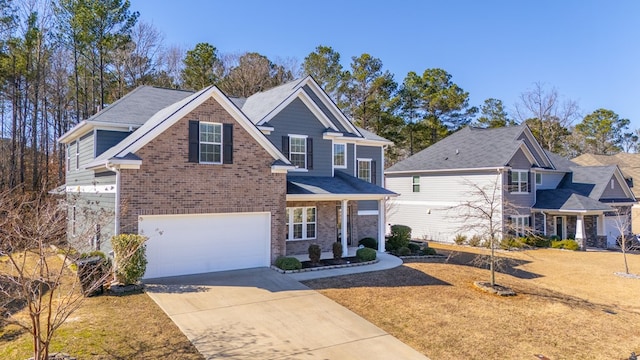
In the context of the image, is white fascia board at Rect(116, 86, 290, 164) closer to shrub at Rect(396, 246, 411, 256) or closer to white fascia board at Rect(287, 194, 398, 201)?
white fascia board at Rect(287, 194, 398, 201)

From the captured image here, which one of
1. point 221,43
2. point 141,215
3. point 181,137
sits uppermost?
point 221,43

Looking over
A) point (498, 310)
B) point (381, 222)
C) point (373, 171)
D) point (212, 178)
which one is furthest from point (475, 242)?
point (212, 178)

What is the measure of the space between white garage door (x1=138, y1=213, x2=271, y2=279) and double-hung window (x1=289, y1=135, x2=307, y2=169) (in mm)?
4530

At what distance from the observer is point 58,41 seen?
27969 mm

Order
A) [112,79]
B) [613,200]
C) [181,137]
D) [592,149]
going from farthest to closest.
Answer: [592,149], [112,79], [613,200], [181,137]

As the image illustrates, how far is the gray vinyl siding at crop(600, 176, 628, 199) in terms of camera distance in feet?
96.3

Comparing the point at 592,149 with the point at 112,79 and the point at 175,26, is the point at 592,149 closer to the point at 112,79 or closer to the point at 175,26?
the point at 175,26

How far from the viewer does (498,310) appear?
1143 cm

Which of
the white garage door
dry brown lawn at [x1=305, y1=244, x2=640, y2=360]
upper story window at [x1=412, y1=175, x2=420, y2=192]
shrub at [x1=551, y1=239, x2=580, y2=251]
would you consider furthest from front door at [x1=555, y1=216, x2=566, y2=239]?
the white garage door

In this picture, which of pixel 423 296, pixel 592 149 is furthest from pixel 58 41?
pixel 592 149

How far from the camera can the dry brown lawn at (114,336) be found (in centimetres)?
747

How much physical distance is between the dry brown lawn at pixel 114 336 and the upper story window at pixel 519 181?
82.0 feet

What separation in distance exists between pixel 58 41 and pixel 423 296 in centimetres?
3101

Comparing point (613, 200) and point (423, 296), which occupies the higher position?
point (613, 200)
